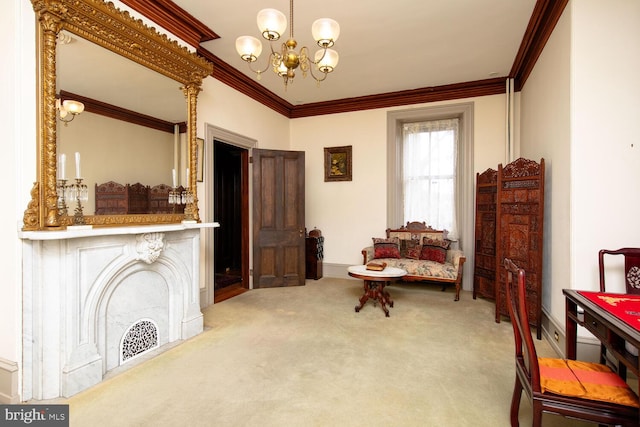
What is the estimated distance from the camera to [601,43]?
2.54m

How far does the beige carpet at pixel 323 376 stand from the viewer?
1.99m

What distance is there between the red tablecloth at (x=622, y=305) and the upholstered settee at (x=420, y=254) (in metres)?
2.73

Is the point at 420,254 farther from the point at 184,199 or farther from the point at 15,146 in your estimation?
the point at 15,146

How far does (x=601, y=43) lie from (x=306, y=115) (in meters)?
4.64

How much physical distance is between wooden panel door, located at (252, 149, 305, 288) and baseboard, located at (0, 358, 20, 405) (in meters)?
3.26

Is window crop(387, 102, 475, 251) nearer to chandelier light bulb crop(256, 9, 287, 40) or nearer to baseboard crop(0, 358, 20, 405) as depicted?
chandelier light bulb crop(256, 9, 287, 40)

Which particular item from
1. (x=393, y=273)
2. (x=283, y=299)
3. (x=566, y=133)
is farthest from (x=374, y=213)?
(x=566, y=133)

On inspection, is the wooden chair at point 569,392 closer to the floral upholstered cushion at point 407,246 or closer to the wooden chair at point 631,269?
the wooden chair at point 631,269

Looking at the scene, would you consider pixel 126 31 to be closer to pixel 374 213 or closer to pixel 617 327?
pixel 617 327

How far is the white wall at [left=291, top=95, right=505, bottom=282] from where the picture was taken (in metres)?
5.81

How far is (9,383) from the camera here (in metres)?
2.10

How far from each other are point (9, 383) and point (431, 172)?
5.81 metres

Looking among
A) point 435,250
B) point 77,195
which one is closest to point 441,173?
point 435,250

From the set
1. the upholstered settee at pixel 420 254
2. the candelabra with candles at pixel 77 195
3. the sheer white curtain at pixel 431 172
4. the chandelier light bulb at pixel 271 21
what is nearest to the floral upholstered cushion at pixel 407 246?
the upholstered settee at pixel 420 254
